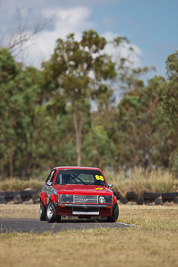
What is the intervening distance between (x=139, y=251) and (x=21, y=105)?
160 feet

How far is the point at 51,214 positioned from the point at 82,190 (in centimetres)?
103

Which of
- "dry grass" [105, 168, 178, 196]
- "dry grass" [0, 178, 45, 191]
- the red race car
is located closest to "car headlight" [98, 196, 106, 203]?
the red race car

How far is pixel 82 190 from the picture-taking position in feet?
53.5

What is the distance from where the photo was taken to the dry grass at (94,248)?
27.0 feet

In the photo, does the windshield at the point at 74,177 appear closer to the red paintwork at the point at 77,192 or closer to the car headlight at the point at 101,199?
the red paintwork at the point at 77,192

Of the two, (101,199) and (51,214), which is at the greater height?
(101,199)

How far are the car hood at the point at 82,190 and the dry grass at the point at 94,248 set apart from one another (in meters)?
3.34

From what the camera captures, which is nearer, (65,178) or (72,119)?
(65,178)

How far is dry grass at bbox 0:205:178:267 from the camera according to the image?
824 cm

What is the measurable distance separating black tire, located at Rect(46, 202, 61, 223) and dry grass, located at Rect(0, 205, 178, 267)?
351 cm

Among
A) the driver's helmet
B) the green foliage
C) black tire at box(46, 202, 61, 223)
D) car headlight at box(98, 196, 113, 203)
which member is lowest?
black tire at box(46, 202, 61, 223)

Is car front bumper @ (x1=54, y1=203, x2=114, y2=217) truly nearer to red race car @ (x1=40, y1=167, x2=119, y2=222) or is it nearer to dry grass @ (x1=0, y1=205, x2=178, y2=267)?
red race car @ (x1=40, y1=167, x2=119, y2=222)

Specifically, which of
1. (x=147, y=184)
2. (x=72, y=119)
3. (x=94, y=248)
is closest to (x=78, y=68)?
(x=72, y=119)

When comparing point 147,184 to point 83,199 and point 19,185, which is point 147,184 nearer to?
point 19,185
